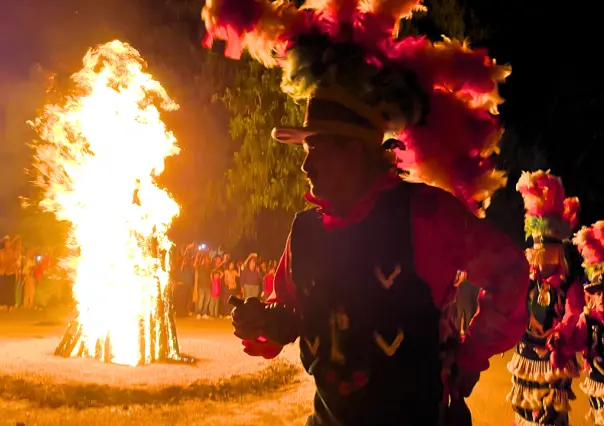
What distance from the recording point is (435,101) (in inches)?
106

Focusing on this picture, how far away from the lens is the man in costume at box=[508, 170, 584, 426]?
5.42 meters

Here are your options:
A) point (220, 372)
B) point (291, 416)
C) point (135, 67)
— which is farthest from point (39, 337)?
point (291, 416)

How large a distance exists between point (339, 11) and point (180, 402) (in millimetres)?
5602

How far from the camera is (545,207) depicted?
580cm

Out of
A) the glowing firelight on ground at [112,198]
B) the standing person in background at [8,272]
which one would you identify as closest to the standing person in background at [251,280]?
the standing person in background at [8,272]

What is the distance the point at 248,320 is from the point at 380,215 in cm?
68

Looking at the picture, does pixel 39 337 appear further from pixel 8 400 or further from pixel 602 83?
pixel 602 83

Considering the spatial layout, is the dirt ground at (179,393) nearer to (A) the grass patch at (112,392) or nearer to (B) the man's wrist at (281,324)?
(A) the grass patch at (112,392)

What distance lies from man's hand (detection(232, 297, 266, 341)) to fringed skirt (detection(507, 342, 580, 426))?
142 inches

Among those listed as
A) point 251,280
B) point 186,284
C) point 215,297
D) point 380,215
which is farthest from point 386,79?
point 186,284

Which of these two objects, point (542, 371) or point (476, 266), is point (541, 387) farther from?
point (476, 266)

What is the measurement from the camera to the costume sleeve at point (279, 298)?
2.75m

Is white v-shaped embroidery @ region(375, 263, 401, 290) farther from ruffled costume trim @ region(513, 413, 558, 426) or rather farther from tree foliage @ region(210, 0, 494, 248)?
tree foliage @ region(210, 0, 494, 248)

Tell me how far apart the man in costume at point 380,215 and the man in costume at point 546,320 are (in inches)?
120
